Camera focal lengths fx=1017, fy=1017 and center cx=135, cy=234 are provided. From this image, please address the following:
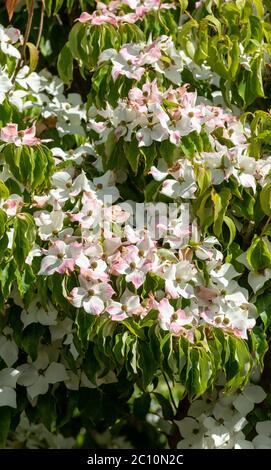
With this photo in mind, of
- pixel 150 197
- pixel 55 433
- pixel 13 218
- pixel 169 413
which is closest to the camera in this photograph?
pixel 13 218

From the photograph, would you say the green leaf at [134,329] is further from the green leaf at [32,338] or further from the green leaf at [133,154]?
the green leaf at [133,154]

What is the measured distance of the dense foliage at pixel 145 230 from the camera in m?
2.36

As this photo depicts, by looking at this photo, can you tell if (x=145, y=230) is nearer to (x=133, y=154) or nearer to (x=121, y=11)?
(x=133, y=154)

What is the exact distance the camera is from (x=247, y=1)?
9.01 ft

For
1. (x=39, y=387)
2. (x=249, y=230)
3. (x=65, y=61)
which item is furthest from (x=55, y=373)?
(x=65, y=61)

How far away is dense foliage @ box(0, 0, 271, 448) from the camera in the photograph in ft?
7.75

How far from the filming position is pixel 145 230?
98.1 inches

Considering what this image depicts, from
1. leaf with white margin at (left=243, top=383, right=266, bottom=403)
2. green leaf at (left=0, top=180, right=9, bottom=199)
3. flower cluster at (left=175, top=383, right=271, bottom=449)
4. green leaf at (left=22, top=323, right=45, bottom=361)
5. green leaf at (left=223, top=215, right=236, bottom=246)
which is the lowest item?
flower cluster at (left=175, top=383, right=271, bottom=449)

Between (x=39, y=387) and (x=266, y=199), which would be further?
(x=39, y=387)

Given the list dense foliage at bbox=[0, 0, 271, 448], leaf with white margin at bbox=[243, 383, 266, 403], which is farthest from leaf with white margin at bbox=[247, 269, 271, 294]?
leaf with white margin at bbox=[243, 383, 266, 403]

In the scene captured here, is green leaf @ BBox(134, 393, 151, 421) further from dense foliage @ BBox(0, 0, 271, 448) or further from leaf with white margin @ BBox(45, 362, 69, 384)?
leaf with white margin @ BBox(45, 362, 69, 384)
